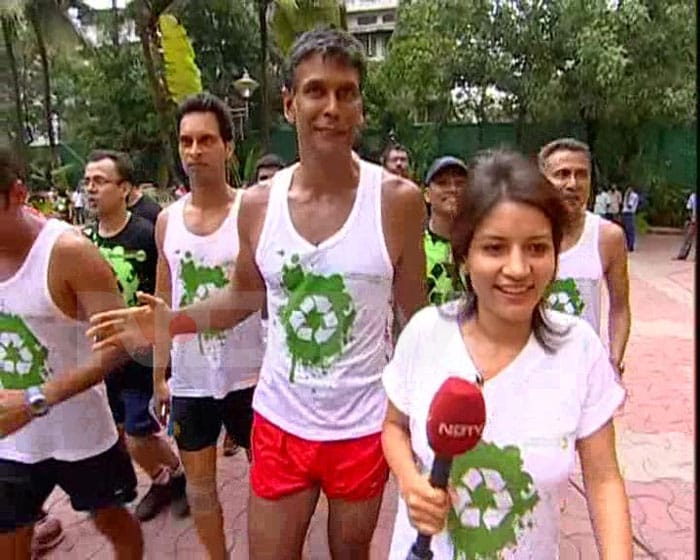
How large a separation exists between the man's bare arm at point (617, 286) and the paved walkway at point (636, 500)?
34 cm

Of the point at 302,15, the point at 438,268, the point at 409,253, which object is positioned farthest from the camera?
the point at 302,15

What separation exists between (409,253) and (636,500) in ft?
8.02

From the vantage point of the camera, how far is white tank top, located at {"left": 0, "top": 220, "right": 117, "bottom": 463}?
218cm

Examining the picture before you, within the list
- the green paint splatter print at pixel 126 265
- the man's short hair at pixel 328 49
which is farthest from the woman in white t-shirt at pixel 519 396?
the green paint splatter print at pixel 126 265

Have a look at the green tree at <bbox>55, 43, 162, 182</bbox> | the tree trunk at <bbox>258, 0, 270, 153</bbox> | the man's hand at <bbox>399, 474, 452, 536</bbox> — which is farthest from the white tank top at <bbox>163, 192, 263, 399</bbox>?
the green tree at <bbox>55, 43, 162, 182</bbox>

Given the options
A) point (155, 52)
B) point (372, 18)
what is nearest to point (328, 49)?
point (155, 52)

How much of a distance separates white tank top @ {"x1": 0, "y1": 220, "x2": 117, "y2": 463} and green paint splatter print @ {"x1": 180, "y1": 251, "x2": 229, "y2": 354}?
1.86ft

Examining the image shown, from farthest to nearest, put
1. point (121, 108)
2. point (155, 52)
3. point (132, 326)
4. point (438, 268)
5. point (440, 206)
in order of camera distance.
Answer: point (121, 108), point (155, 52), point (440, 206), point (438, 268), point (132, 326)

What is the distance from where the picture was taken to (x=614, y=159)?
18.0m

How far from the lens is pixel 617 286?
309cm

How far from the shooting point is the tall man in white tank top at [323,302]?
205cm

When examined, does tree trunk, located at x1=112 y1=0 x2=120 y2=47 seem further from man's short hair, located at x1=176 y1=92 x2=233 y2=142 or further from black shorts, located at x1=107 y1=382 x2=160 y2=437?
man's short hair, located at x1=176 y1=92 x2=233 y2=142

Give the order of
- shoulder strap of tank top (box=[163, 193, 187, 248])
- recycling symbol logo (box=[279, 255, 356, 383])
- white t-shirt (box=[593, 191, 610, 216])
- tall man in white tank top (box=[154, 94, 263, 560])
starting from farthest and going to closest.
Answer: white t-shirt (box=[593, 191, 610, 216]) → shoulder strap of tank top (box=[163, 193, 187, 248]) → tall man in white tank top (box=[154, 94, 263, 560]) → recycling symbol logo (box=[279, 255, 356, 383])

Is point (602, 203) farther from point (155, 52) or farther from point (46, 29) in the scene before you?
point (46, 29)
